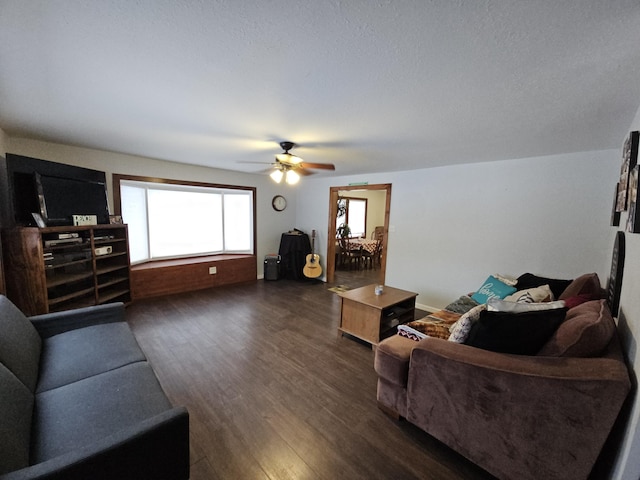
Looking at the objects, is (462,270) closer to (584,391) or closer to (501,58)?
(584,391)

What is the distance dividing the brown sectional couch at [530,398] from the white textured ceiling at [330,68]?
1.28 m

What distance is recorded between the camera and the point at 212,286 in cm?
468

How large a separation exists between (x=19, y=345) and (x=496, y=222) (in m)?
4.41

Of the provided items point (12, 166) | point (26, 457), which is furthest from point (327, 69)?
point (12, 166)

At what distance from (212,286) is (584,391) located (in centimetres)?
473

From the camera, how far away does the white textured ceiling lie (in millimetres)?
935

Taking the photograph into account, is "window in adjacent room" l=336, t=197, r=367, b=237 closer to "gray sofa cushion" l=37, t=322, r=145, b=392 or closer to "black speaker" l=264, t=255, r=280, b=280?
"black speaker" l=264, t=255, r=280, b=280

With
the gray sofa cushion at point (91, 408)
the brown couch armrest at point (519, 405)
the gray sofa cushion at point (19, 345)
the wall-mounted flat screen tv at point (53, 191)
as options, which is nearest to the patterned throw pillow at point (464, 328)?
the brown couch armrest at point (519, 405)

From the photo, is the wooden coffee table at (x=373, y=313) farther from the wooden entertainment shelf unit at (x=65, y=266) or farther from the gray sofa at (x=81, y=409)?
the wooden entertainment shelf unit at (x=65, y=266)

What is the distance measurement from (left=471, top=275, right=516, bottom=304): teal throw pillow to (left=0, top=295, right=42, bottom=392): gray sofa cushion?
3623 mm

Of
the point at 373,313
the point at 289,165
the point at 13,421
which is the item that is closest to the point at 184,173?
the point at 289,165

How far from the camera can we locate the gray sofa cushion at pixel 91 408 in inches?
42.1

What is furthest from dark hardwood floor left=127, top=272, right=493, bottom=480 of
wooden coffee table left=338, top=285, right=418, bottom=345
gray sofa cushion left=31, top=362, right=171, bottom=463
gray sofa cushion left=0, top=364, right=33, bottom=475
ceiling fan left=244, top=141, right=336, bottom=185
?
ceiling fan left=244, top=141, right=336, bottom=185

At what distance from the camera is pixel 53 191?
286 centimetres
